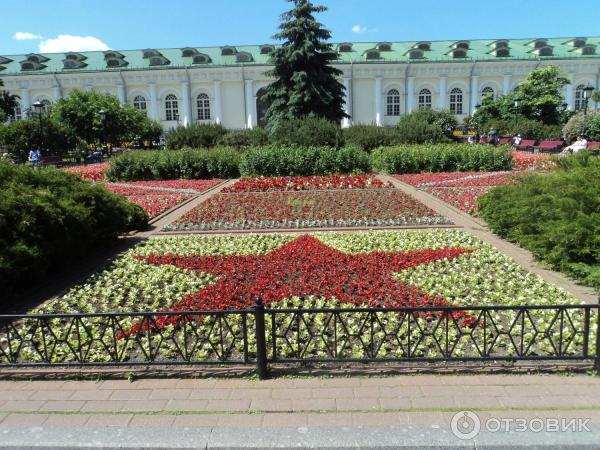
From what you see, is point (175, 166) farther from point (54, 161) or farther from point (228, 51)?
point (228, 51)

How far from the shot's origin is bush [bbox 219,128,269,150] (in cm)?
2569

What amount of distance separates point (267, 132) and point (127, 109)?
1670 centimetres

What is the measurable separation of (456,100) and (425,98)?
3281 mm

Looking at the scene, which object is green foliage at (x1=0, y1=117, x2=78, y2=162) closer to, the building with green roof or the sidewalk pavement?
the building with green roof

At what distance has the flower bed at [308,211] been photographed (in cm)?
1002

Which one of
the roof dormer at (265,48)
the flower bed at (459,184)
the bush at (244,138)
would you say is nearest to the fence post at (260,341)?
the flower bed at (459,184)

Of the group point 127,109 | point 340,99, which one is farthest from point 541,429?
point 127,109

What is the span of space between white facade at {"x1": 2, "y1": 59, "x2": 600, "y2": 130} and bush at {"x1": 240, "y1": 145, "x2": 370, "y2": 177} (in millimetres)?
33213

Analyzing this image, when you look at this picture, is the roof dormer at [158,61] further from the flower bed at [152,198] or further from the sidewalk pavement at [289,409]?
the sidewalk pavement at [289,409]

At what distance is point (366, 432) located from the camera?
305cm

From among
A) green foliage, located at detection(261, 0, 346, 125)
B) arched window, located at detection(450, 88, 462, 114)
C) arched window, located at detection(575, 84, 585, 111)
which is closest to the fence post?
green foliage, located at detection(261, 0, 346, 125)

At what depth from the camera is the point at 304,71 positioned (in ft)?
94.5

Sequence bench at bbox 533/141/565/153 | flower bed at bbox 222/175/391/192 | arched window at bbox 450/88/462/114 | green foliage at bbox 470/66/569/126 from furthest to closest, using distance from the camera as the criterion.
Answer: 1. arched window at bbox 450/88/462/114
2. green foliage at bbox 470/66/569/126
3. bench at bbox 533/141/565/153
4. flower bed at bbox 222/175/391/192

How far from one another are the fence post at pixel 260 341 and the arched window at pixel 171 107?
2023 inches
